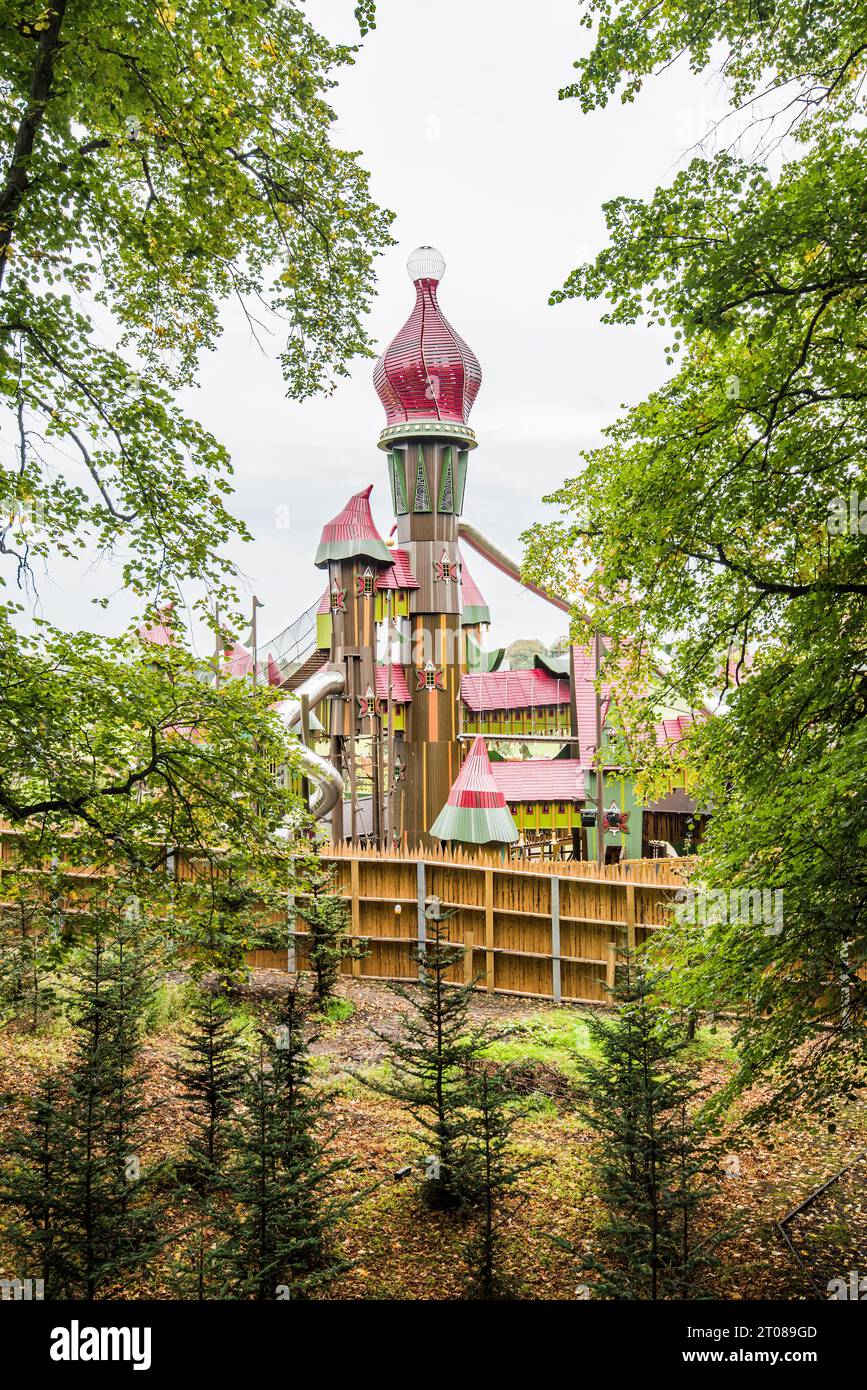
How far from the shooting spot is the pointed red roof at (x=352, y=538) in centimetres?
2083

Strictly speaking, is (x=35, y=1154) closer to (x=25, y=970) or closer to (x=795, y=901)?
(x=795, y=901)

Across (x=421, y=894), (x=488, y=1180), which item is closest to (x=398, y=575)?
(x=421, y=894)

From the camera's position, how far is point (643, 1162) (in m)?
5.75

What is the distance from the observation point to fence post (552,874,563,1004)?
488 inches

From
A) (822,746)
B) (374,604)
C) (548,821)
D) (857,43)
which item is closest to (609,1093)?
(822,746)

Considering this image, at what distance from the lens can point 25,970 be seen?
1059cm

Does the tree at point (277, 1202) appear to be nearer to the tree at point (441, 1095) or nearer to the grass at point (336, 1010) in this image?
the tree at point (441, 1095)

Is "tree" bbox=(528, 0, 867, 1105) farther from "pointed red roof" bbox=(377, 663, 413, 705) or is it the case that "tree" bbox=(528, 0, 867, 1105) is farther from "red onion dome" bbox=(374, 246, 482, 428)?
"pointed red roof" bbox=(377, 663, 413, 705)

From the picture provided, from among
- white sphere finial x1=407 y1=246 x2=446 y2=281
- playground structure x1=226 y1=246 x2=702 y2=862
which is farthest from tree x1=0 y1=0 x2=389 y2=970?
white sphere finial x1=407 y1=246 x2=446 y2=281

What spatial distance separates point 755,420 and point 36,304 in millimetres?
4491

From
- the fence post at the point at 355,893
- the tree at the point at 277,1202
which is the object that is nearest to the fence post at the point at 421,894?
the fence post at the point at 355,893

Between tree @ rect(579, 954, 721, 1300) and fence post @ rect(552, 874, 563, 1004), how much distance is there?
590 cm

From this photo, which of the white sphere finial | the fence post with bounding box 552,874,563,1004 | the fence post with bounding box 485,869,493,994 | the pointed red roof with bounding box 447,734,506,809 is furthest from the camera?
the white sphere finial

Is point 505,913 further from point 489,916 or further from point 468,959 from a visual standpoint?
point 468,959
